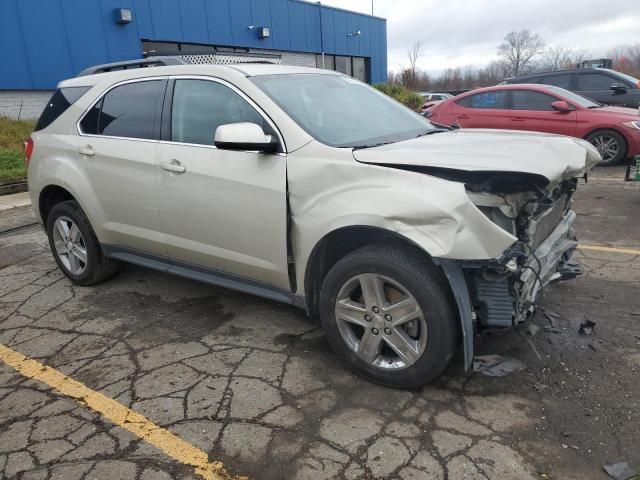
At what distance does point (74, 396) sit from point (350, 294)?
1.68 metres

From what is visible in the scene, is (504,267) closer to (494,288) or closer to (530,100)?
(494,288)

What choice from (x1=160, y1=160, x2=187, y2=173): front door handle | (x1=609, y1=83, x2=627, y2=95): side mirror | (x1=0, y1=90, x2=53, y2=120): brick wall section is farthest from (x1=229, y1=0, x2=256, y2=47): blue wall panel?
(x1=160, y1=160, x2=187, y2=173): front door handle

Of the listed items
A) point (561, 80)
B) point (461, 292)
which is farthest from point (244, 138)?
point (561, 80)

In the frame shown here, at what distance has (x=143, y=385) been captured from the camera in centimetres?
315

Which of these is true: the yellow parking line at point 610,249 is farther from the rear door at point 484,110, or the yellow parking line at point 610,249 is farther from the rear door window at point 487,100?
the rear door window at point 487,100

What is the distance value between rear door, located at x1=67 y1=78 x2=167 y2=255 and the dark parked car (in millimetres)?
9813

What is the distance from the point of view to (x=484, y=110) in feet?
33.2

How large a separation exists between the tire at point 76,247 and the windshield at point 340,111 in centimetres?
212

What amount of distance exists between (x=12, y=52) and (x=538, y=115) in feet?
40.5

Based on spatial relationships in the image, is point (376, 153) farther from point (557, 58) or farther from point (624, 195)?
point (557, 58)

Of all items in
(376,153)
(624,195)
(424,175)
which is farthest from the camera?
(624,195)

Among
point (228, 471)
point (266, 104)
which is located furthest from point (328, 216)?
point (228, 471)

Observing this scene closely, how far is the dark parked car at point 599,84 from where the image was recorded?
11.1m

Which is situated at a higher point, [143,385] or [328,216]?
[328,216]
